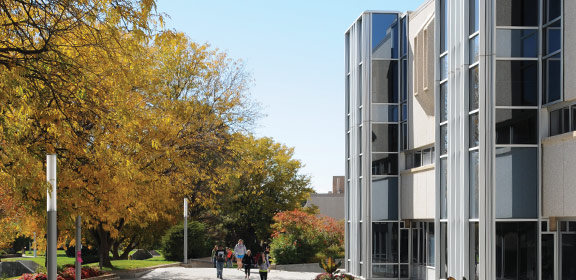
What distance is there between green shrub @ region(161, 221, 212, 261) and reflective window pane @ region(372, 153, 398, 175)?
17293mm

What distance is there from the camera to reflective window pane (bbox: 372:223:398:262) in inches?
1195

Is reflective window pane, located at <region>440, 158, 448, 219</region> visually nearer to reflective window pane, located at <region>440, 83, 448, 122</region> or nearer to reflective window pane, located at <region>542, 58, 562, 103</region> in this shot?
reflective window pane, located at <region>440, 83, 448, 122</region>

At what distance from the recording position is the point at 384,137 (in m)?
30.6

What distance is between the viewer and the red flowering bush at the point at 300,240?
4041 cm

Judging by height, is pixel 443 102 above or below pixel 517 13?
below

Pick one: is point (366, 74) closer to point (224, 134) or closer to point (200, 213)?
point (224, 134)

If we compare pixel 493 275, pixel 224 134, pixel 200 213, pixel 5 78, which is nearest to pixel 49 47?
pixel 5 78

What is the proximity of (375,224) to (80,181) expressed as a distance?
550 inches

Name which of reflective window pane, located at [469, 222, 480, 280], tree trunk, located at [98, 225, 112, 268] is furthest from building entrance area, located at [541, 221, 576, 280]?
tree trunk, located at [98, 225, 112, 268]

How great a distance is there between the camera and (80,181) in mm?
20234

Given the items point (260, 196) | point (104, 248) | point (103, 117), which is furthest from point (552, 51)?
point (260, 196)

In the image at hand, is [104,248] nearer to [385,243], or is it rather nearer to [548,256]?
[385,243]

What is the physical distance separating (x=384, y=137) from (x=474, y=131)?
10.5 m

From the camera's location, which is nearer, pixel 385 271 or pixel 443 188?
pixel 443 188
